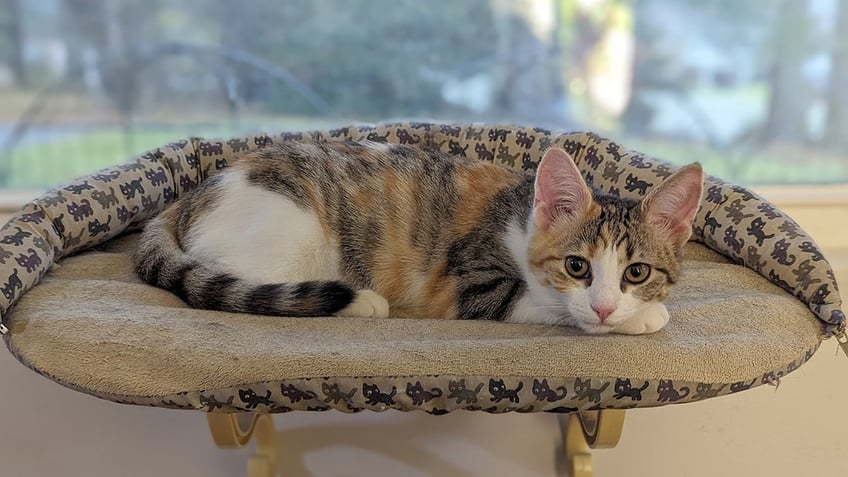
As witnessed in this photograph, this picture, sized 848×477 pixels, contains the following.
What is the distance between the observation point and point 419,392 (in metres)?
0.85

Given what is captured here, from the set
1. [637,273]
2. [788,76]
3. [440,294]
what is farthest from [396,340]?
[788,76]

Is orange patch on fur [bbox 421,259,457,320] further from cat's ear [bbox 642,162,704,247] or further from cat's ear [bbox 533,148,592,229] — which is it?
cat's ear [bbox 642,162,704,247]

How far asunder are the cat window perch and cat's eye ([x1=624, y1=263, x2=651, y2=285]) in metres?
0.07

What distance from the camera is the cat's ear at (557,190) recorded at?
101 centimetres

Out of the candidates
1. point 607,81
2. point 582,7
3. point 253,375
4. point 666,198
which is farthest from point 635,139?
point 253,375

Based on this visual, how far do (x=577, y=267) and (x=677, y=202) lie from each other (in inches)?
6.3

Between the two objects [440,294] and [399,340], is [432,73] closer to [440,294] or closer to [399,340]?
[440,294]

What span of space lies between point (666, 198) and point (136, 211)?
0.87 meters

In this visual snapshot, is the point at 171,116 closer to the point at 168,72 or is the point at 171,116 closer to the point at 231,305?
the point at 168,72

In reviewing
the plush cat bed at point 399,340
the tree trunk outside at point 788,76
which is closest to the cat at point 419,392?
the plush cat bed at point 399,340

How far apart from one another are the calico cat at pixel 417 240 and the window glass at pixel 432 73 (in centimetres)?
65

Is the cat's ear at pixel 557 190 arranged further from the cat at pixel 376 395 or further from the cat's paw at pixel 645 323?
the cat at pixel 376 395

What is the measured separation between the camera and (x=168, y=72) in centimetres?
189

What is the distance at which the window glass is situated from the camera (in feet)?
6.07
